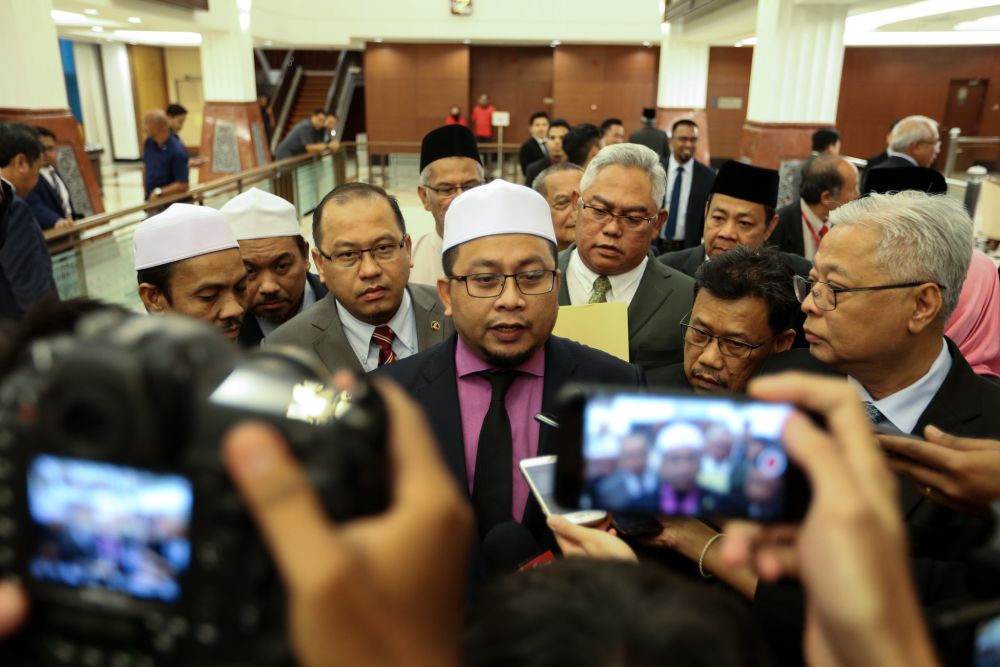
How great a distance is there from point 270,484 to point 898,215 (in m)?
1.74

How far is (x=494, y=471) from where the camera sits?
64.8 inches

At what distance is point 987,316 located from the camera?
8.73 ft

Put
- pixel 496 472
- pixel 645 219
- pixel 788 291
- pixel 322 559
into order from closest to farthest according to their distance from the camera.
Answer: pixel 322 559, pixel 496 472, pixel 788 291, pixel 645 219

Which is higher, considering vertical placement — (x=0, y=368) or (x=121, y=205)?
(x=0, y=368)

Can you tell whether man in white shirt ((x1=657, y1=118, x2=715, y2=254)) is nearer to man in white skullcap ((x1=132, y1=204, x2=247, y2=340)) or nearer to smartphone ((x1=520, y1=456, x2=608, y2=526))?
man in white skullcap ((x1=132, y1=204, x2=247, y2=340))

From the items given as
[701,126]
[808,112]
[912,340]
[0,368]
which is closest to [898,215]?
[912,340]

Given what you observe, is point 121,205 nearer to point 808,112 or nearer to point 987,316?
Answer: point 808,112

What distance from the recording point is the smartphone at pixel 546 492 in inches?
47.7

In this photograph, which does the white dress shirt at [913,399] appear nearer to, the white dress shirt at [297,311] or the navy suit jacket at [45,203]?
the white dress shirt at [297,311]

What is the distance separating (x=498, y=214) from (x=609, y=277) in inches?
47.7

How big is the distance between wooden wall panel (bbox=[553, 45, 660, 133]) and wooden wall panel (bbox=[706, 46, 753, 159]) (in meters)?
1.51

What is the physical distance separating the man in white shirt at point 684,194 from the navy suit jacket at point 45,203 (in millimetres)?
4795

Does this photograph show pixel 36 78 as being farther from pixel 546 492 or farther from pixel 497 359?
pixel 546 492

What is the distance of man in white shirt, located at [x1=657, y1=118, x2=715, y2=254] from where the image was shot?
591 cm
